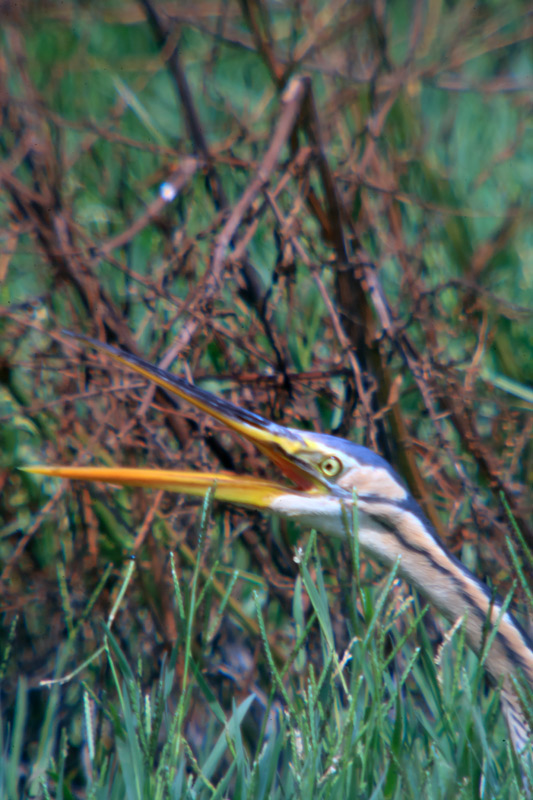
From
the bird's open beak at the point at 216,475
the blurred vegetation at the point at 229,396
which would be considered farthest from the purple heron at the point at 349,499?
the blurred vegetation at the point at 229,396

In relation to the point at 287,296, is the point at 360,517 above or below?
below

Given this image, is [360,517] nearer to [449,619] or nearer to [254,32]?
[449,619]

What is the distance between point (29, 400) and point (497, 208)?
260 cm

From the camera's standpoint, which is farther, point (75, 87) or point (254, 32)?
point (75, 87)

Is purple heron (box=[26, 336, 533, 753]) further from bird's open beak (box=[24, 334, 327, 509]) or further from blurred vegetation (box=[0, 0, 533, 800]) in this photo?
blurred vegetation (box=[0, 0, 533, 800])

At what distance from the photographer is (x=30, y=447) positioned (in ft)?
9.48

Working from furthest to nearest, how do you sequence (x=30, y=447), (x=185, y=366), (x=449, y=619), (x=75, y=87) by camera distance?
(x=75, y=87), (x=30, y=447), (x=185, y=366), (x=449, y=619)

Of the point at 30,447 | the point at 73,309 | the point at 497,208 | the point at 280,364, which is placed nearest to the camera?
the point at 280,364

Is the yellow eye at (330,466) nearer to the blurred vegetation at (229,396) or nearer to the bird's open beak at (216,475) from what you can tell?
the bird's open beak at (216,475)

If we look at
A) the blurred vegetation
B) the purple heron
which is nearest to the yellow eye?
the purple heron

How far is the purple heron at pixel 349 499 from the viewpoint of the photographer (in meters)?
1.82

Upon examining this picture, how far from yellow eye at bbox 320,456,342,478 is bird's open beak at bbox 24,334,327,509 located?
0.12 ft

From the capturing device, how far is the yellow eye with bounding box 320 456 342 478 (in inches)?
76.8

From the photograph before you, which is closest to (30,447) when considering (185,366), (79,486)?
(79,486)
